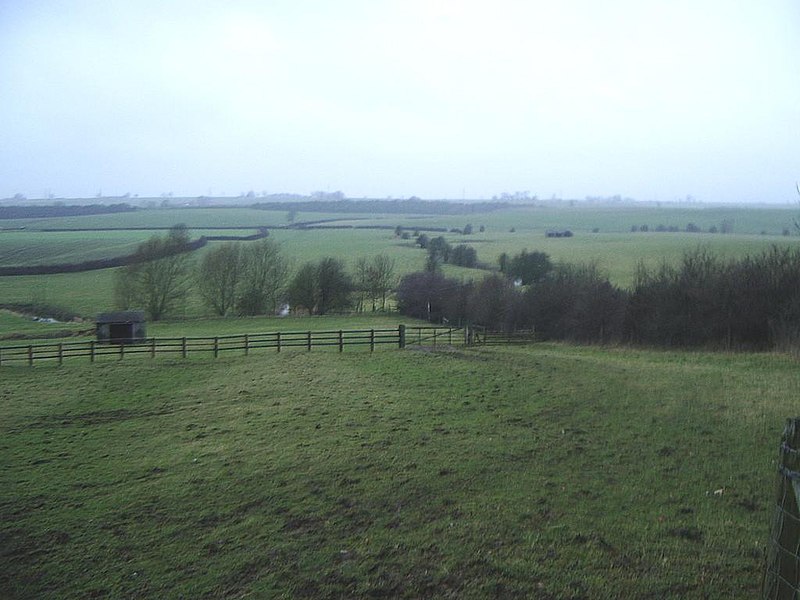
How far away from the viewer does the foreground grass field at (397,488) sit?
7.07m

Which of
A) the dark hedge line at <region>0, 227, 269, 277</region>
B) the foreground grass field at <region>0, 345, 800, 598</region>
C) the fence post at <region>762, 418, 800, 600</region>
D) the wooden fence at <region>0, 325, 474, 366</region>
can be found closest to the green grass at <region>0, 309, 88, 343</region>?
the dark hedge line at <region>0, 227, 269, 277</region>

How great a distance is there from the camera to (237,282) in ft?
174

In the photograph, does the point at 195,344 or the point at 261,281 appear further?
the point at 261,281

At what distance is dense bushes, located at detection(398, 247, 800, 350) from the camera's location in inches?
1162

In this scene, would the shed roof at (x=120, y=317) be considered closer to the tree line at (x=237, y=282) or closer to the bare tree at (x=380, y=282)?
the tree line at (x=237, y=282)

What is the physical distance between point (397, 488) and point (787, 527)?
660cm

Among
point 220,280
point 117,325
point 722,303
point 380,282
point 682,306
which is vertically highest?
point 722,303

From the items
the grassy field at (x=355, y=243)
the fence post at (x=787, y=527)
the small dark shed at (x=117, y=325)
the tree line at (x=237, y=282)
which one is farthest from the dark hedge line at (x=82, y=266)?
the fence post at (x=787, y=527)

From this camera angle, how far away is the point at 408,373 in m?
19.1

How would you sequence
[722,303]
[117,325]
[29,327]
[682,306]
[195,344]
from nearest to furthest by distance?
1. [195,344]
2. [722,303]
3. [117,325]
4. [682,306]
5. [29,327]

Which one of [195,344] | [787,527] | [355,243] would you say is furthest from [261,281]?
[787,527]

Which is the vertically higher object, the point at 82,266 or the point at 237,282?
the point at 82,266

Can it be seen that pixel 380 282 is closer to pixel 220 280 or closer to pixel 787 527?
pixel 220 280

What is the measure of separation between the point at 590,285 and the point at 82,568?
34.7m
